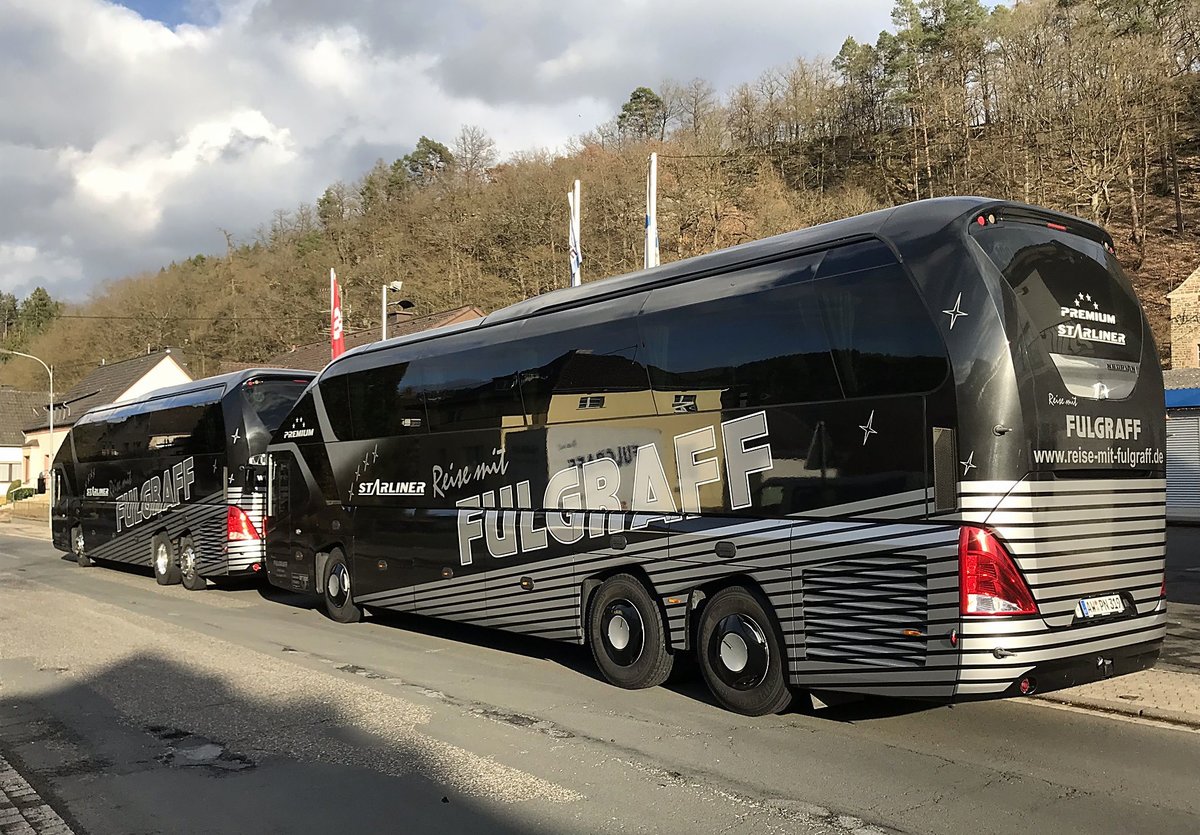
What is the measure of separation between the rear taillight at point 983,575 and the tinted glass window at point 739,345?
1.35 meters

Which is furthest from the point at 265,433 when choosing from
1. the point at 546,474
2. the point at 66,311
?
the point at 66,311

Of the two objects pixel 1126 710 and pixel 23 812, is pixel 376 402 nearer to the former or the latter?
pixel 23 812

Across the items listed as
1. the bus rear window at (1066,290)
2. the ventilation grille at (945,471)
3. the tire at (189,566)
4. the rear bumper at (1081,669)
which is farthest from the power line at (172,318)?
the rear bumper at (1081,669)

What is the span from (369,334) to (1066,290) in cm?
4540

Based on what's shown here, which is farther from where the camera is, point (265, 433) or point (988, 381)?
point (265, 433)

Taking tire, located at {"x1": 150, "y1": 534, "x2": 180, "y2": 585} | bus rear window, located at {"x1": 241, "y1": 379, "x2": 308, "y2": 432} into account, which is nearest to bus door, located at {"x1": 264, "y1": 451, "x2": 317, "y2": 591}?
bus rear window, located at {"x1": 241, "y1": 379, "x2": 308, "y2": 432}

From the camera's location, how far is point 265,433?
1623cm

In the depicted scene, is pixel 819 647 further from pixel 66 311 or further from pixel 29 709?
pixel 66 311

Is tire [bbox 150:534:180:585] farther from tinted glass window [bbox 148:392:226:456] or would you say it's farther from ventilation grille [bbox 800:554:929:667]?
ventilation grille [bbox 800:554:929:667]

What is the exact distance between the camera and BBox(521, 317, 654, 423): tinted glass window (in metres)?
8.62

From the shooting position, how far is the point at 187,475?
17484mm

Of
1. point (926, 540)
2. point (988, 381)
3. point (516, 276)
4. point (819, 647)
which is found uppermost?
point (516, 276)

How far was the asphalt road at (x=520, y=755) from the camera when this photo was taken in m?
5.30

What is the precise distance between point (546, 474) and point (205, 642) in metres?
4.85
